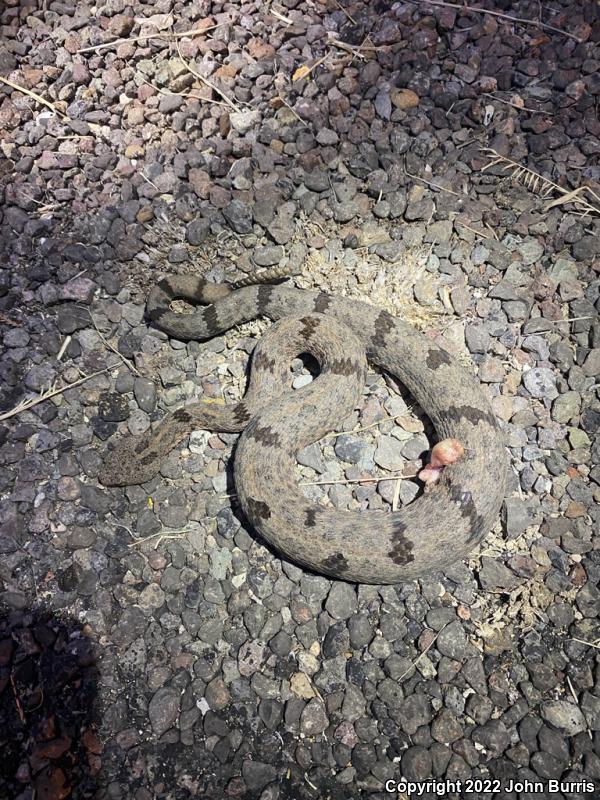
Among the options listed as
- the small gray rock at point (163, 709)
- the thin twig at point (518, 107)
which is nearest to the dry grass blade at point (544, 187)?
the thin twig at point (518, 107)

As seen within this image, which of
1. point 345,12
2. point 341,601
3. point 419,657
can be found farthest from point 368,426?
point 345,12

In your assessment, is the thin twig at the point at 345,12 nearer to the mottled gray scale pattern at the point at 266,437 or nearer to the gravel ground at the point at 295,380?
the gravel ground at the point at 295,380

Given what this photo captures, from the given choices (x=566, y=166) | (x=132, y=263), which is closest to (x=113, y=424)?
(x=132, y=263)

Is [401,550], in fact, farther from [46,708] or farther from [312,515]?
[46,708]

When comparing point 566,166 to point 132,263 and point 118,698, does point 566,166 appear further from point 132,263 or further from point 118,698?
point 118,698

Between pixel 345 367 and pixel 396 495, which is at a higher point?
pixel 345 367
